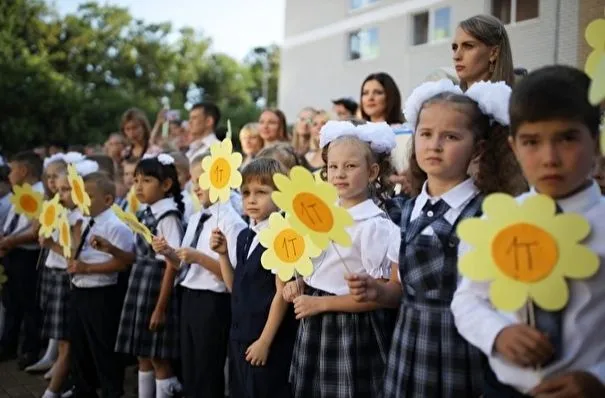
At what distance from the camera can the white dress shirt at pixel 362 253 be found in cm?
242

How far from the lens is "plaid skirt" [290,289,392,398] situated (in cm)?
241

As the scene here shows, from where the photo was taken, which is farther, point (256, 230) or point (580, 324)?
point (256, 230)

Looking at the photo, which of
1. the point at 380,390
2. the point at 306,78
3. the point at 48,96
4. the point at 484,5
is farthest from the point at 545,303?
the point at 48,96

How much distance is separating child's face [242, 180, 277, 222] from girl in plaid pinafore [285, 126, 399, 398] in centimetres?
61

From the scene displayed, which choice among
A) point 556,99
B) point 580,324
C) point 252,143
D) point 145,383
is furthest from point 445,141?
point 252,143

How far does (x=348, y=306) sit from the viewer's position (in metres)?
2.39

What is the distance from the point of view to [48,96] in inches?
835

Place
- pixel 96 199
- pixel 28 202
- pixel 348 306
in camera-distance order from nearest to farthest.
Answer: pixel 348 306 → pixel 96 199 → pixel 28 202

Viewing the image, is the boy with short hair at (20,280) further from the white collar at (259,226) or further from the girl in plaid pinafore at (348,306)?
the girl in plaid pinafore at (348,306)

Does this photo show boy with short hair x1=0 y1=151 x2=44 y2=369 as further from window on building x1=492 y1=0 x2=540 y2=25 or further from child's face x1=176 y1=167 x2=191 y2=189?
window on building x1=492 y1=0 x2=540 y2=25

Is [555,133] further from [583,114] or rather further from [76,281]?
[76,281]

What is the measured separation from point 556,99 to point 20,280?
5.15 meters

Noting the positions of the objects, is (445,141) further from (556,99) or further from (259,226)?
(259,226)

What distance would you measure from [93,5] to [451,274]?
3698 centimetres
